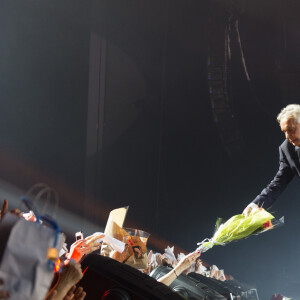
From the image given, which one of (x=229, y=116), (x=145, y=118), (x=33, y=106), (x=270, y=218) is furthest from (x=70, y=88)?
(x=270, y=218)

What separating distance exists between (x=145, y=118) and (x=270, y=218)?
2.28m

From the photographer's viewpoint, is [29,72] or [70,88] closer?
[29,72]

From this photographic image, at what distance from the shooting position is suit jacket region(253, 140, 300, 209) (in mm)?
3041

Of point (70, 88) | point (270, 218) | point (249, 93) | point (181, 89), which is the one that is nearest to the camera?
point (270, 218)

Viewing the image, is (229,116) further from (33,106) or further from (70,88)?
(33,106)

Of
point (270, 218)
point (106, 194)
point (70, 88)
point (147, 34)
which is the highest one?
point (147, 34)

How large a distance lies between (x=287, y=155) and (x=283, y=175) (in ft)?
0.52

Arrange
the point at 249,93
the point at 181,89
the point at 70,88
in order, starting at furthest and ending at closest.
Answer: the point at 181,89 < the point at 249,93 < the point at 70,88

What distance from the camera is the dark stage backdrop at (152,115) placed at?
3537 mm

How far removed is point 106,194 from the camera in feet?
13.5

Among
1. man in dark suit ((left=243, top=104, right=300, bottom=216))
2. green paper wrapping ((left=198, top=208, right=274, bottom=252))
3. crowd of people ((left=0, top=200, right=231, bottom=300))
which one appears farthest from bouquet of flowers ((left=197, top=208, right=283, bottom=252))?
man in dark suit ((left=243, top=104, right=300, bottom=216))

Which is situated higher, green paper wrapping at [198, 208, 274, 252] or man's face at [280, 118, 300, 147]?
man's face at [280, 118, 300, 147]

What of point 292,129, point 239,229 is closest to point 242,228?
point 239,229

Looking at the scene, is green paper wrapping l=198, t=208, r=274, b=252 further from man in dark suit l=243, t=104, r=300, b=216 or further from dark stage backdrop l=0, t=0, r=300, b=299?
dark stage backdrop l=0, t=0, r=300, b=299
